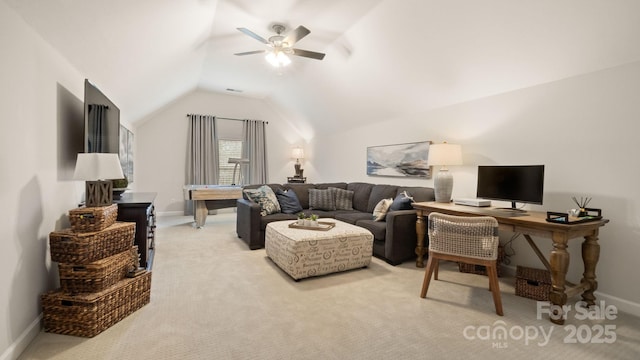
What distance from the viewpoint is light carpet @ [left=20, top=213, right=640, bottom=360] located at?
5.90ft

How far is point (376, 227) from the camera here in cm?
361

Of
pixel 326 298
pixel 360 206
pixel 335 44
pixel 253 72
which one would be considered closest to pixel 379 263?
pixel 326 298

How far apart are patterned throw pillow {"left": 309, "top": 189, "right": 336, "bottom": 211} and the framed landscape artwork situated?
0.99m

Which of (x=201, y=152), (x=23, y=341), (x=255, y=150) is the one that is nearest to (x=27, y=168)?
(x=23, y=341)

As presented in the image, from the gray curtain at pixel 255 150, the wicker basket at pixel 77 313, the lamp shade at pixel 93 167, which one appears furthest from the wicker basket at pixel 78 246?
the gray curtain at pixel 255 150

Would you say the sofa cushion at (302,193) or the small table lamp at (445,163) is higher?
the small table lamp at (445,163)

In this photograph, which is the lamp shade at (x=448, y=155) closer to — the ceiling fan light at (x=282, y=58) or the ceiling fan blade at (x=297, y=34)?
the ceiling fan blade at (x=297, y=34)

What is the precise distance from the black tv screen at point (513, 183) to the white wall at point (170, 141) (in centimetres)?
593

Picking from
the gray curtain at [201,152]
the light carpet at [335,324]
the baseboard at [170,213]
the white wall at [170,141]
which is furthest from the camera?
the gray curtain at [201,152]

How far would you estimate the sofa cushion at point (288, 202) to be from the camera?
455cm

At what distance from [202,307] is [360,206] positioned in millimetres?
3083

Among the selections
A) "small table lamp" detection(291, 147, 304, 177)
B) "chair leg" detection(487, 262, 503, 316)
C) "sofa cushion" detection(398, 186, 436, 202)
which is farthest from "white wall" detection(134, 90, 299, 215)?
"chair leg" detection(487, 262, 503, 316)

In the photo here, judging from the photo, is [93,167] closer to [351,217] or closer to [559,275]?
[351,217]

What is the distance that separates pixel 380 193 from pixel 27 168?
394 centimetres
